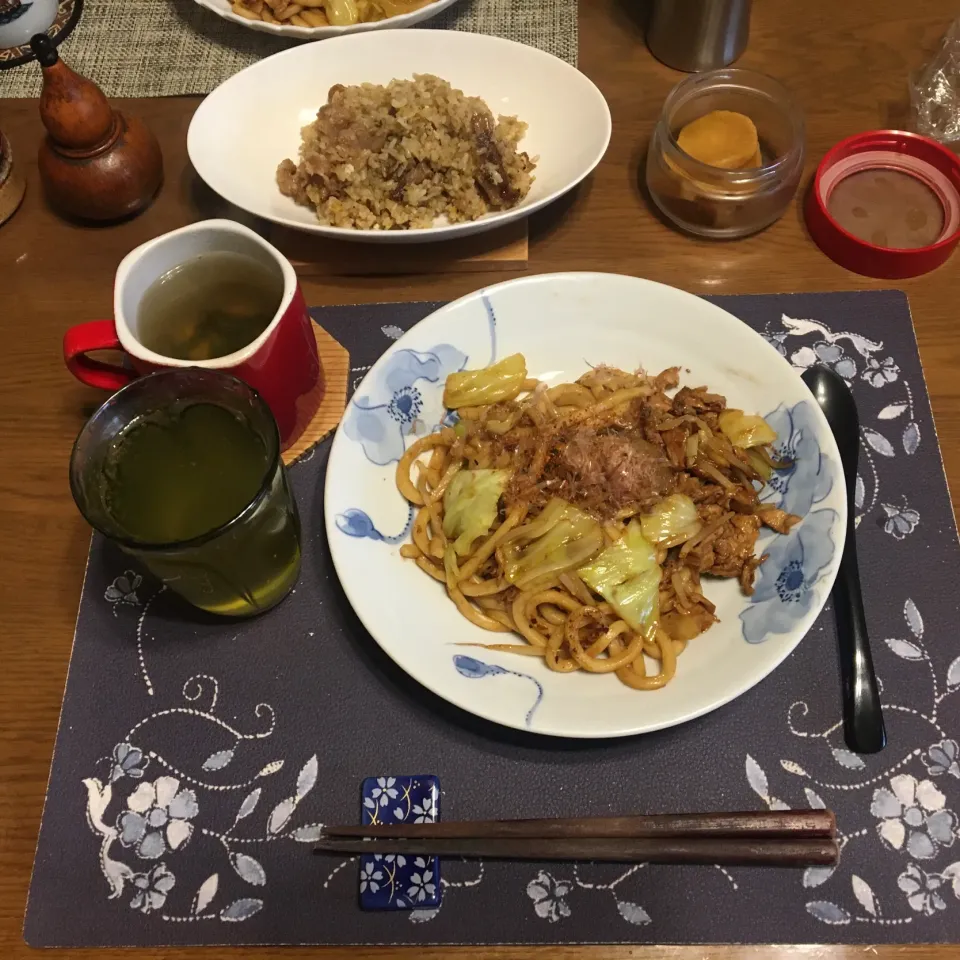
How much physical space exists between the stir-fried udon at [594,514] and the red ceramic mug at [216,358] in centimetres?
27

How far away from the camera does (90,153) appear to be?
170cm

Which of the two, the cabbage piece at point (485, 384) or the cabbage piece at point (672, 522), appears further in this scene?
the cabbage piece at point (485, 384)

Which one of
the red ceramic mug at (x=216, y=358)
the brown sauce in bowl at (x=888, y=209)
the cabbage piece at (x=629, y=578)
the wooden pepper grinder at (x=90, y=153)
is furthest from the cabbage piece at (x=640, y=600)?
the wooden pepper grinder at (x=90, y=153)

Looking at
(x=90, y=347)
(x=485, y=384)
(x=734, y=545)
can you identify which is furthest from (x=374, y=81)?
(x=734, y=545)

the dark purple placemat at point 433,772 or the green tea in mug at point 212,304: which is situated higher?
the green tea in mug at point 212,304

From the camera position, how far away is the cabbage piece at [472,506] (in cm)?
134

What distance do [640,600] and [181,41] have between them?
6.70ft

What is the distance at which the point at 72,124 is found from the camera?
5.30 feet

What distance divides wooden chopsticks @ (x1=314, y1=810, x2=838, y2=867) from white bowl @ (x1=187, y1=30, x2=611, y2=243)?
1.26m

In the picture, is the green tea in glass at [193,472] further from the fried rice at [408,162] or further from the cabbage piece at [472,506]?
the fried rice at [408,162]

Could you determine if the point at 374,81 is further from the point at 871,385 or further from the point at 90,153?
the point at 871,385

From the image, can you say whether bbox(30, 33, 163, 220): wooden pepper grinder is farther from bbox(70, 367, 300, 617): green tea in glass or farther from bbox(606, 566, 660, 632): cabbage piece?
bbox(606, 566, 660, 632): cabbage piece

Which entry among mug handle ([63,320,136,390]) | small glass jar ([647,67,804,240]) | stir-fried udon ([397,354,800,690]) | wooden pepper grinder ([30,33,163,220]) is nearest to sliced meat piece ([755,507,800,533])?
stir-fried udon ([397,354,800,690])

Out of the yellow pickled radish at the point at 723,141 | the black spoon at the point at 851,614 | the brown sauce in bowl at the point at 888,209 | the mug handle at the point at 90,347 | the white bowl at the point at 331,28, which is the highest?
the white bowl at the point at 331,28
